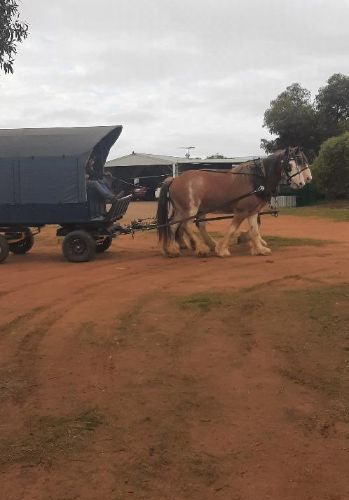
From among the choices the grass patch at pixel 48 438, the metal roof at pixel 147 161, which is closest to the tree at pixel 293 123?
the metal roof at pixel 147 161

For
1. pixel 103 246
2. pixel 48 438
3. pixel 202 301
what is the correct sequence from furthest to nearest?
pixel 103 246 < pixel 202 301 < pixel 48 438

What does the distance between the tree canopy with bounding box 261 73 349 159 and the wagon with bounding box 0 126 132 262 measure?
25895mm

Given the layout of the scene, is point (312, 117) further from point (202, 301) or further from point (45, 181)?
point (202, 301)

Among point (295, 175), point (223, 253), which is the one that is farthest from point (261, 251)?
point (295, 175)

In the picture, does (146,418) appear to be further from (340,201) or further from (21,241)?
(340,201)

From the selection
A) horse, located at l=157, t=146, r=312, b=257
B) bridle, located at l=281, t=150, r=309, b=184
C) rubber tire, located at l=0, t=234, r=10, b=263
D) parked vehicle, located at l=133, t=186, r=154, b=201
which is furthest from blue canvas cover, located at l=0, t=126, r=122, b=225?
parked vehicle, located at l=133, t=186, r=154, b=201

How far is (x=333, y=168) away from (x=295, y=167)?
1683 cm

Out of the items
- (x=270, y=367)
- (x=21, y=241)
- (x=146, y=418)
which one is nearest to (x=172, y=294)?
(x=270, y=367)

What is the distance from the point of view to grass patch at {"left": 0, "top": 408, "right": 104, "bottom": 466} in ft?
11.5

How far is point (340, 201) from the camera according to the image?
29.0 m

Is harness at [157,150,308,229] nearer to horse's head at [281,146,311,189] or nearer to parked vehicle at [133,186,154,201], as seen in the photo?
horse's head at [281,146,311,189]

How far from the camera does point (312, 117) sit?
35.7 metres

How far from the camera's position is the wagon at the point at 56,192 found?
11406 mm

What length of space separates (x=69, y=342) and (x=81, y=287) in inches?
117
